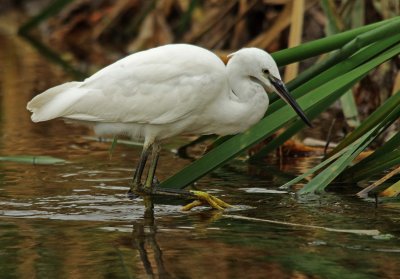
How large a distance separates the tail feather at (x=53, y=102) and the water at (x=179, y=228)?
50 cm

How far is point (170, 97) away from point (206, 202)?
0.62 metres

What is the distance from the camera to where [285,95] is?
622 centimetres

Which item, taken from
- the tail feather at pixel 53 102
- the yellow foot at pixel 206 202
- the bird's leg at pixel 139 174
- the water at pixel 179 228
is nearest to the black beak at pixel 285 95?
the water at pixel 179 228

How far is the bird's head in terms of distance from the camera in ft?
20.3

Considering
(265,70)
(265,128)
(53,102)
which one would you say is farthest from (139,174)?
(265,70)

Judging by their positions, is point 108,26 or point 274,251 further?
point 108,26

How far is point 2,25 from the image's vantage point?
64.6ft

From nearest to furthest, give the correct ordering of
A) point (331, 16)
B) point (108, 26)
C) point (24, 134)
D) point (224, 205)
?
point (224, 205) < point (331, 16) < point (24, 134) < point (108, 26)

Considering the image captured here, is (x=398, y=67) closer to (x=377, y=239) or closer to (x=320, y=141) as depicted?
(x=320, y=141)

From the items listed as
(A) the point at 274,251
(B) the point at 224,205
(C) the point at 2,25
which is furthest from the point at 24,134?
(C) the point at 2,25

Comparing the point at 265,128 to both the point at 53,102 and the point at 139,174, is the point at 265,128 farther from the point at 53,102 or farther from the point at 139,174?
the point at 53,102

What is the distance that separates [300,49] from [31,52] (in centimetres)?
1008

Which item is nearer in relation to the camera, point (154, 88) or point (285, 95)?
point (285, 95)

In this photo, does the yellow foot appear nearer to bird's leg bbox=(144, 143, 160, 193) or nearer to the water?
the water
